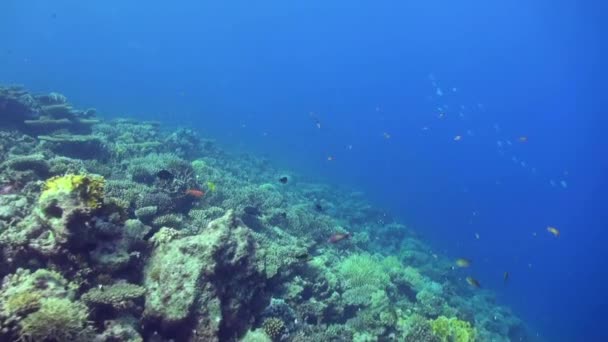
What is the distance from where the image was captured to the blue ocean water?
5212 cm

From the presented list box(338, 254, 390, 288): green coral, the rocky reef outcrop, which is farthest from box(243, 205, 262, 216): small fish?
the rocky reef outcrop

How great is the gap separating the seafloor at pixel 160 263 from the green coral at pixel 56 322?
0.5 inches

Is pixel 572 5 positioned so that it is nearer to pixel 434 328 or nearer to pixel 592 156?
pixel 434 328

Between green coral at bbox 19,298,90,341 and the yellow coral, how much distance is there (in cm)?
183

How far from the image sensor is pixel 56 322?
556 centimetres

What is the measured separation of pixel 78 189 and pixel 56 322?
2.36 meters

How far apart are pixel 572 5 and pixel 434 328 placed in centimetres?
7176

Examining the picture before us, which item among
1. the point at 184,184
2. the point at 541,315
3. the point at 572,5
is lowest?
the point at 184,184

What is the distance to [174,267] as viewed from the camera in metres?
7.29

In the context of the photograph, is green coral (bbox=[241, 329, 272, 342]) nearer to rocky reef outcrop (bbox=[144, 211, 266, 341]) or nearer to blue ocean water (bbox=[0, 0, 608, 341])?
rocky reef outcrop (bbox=[144, 211, 266, 341])

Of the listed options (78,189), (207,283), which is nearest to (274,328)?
(207,283)

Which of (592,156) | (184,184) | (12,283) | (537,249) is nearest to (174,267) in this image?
(12,283)

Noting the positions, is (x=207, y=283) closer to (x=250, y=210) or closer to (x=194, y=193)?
(x=194, y=193)

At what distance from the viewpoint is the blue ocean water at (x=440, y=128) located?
5212cm
